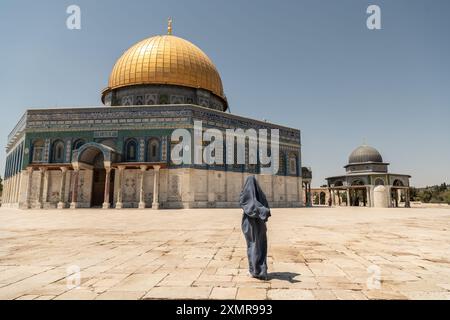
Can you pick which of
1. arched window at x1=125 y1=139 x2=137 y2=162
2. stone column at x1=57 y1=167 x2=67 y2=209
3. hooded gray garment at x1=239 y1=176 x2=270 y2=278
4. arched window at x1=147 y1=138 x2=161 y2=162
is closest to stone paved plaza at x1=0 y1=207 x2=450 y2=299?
hooded gray garment at x1=239 y1=176 x2=270 y2=278

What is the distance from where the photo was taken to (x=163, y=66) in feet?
94.2

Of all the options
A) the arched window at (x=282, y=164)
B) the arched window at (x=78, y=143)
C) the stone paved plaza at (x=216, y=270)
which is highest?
the arched window at (x=78, y=143)

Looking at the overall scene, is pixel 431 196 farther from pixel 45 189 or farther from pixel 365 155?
pixel 45 189

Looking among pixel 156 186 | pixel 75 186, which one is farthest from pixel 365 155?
pixel 75 186

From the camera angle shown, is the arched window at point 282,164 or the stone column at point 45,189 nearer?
the stone column at point 45,189

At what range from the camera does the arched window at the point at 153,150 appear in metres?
25.4

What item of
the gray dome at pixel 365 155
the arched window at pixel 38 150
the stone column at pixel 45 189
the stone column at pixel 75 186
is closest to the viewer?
the stone column at pixel 75 186

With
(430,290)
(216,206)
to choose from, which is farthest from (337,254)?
(216,206)

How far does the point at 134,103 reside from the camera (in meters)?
28.7

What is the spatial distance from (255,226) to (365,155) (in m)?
42.1

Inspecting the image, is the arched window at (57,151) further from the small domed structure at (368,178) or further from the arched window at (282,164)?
the small domed structure at (368,178)

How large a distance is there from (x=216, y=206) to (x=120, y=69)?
16.9 metres

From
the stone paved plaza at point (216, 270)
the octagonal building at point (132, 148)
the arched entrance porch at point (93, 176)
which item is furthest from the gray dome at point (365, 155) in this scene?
the stone paved plaza at point (216, 270)

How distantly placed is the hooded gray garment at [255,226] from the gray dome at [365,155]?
41.7m
